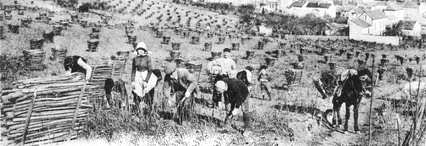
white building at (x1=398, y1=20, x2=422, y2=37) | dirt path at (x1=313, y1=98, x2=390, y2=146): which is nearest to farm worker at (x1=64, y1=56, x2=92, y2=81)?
dirt path at (x1=313, y1=98, x2=390, y2=146)

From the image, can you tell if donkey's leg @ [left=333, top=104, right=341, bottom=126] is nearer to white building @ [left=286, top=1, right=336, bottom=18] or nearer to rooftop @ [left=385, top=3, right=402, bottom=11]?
rooftop @ [left=385, top=3, right=402, bottom=11]

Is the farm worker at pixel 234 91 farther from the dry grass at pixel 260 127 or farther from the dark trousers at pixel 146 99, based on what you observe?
the dark trousers at pixel 146 99

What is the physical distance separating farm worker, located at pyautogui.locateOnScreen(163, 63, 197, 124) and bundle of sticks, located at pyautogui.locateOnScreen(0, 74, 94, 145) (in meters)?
1.52

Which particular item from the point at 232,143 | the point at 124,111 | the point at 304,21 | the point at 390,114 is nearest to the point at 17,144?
the point at 124,111

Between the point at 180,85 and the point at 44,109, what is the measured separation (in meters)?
2.44

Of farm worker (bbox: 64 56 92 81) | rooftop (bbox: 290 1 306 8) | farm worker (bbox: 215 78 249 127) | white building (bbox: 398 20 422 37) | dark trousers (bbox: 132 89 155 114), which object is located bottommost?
dark trousers (bbox: 132 89 155 114)

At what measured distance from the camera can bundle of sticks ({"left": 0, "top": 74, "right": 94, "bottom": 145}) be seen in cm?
699

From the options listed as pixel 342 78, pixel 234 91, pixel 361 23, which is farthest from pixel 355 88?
pixel 361 23

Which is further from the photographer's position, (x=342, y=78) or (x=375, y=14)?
(x=375, y=14)

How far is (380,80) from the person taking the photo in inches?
722

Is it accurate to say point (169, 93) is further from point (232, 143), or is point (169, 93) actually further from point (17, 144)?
point (17, 144)

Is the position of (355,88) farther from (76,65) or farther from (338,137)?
(76,65)

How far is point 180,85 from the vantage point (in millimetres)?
8320

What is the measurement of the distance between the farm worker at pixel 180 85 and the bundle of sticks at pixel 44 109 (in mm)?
1520
